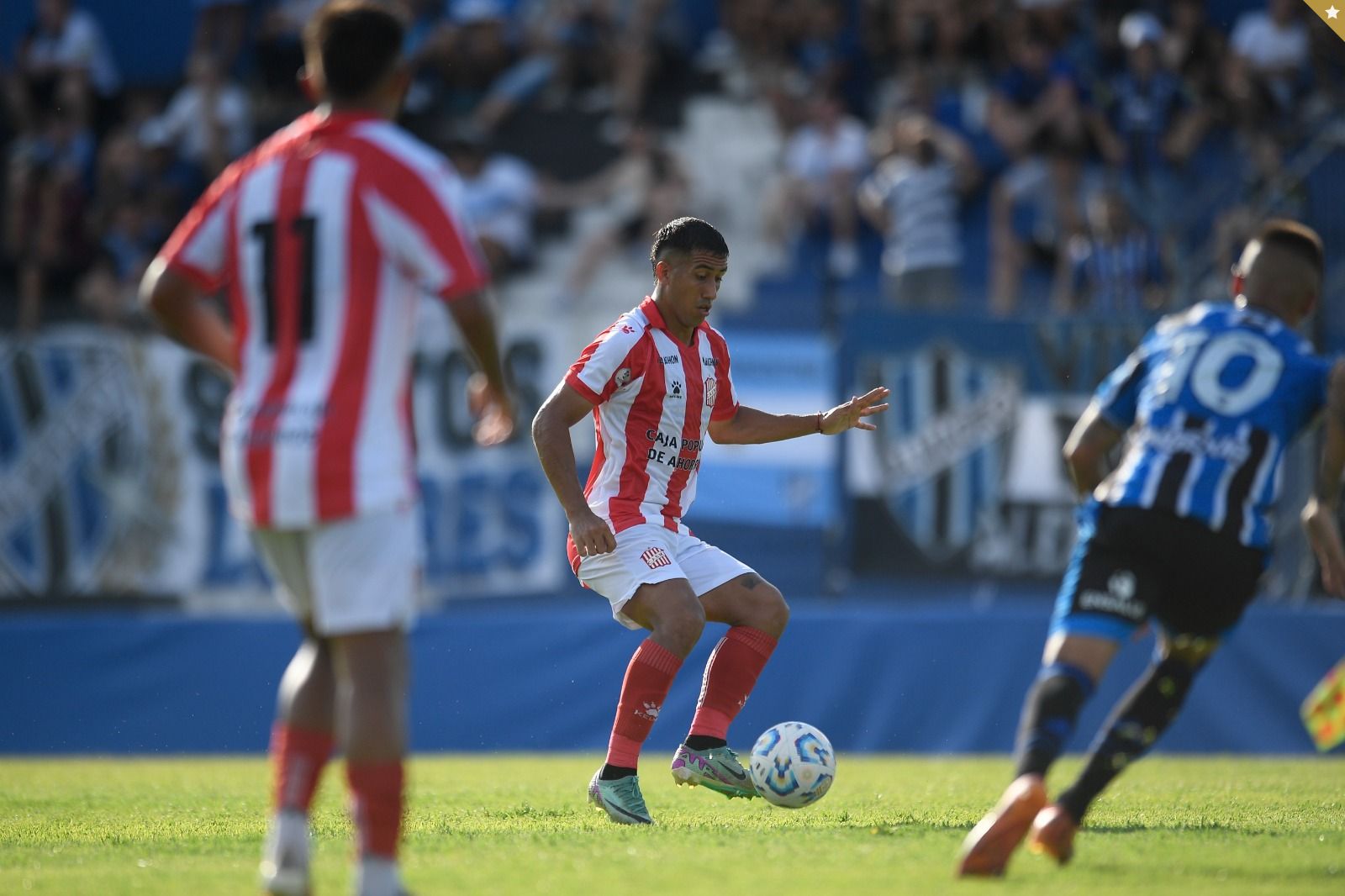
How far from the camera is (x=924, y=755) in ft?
42.6

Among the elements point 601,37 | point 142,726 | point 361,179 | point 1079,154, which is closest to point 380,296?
point 361,179

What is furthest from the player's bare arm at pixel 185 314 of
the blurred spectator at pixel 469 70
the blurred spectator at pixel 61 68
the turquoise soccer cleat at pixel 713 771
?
the blurred spectator at pixel 61 68

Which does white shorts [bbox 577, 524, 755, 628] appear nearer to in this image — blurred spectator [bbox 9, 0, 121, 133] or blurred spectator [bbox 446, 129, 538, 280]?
blurred spectator [bbox 446, 129, 538, 280]

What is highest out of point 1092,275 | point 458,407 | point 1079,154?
point 1079,154

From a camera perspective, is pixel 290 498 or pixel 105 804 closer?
pixel 290 498

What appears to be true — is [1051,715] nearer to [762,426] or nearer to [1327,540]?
[1327,540]

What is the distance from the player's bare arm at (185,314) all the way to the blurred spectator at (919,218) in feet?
34.2

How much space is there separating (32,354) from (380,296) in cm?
1022

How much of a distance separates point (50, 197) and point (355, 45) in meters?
13.4

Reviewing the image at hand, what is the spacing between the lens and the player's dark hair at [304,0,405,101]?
4.70 meters

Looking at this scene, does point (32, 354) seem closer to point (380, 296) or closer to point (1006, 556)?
point (1006, 556)

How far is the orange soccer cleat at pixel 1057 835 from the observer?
5465 mm

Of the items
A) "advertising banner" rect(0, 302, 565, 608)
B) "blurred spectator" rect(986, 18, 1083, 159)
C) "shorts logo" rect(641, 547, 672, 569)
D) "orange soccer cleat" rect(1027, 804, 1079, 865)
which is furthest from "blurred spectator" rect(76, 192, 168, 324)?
"orange soccer cleat" rect(1027, 804, 1079, 865)

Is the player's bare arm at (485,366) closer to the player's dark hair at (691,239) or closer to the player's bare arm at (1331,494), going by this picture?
the player's dark hair at (691,239)
